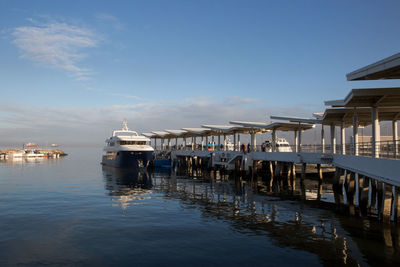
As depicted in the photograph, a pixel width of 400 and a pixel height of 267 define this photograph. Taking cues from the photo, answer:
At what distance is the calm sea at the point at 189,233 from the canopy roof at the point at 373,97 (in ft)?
20.0

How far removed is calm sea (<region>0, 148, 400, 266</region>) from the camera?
10383mm

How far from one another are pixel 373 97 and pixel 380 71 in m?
5.26

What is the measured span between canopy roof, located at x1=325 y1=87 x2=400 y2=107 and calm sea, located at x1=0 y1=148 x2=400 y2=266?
6.09 m

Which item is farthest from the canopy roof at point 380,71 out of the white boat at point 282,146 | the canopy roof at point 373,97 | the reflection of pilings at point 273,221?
the white boat at point 282,146

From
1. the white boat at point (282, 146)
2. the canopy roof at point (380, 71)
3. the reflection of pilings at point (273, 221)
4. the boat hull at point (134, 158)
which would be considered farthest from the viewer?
the boat hull at point (134, 158)

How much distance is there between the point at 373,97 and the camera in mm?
16141

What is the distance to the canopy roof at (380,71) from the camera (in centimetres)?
1063

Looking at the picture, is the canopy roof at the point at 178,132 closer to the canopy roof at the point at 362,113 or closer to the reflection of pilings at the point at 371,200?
the canopy roof at the point at 362,113

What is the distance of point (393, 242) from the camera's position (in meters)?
11.7

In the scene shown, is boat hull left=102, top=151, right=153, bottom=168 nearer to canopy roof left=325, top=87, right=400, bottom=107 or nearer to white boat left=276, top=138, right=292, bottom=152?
white boat left=276, top=138, right=292, bottom=152

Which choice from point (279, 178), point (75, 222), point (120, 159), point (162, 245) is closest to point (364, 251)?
point (162, 245)

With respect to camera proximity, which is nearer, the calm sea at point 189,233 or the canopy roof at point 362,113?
the calm sea at point 189,233

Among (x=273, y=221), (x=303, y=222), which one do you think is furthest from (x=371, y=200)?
(x=273, y=221)

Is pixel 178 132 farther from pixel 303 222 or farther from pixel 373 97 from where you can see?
pixel 303 222
